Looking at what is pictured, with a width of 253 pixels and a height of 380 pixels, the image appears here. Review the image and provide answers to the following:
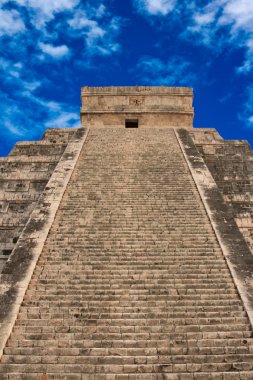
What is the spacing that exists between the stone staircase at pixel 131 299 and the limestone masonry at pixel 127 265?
2 cm

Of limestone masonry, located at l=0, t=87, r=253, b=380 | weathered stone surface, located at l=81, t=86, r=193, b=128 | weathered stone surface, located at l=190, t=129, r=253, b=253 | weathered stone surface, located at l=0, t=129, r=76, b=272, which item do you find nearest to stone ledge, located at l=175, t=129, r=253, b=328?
limestone masonry, located at l=0, t=87, r=253, b=380

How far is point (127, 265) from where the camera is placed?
23.6ft

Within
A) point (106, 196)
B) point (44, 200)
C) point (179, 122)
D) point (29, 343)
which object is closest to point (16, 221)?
point (44, 200)

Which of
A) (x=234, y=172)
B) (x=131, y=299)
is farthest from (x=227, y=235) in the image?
(x=234, y=172)

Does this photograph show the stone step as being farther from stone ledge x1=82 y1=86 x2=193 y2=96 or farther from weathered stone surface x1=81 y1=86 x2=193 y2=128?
stone ledge x1=82 y1=86 x2=193 y2=96

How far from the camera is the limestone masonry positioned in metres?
5.34

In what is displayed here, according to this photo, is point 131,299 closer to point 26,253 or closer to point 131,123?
point 26,253

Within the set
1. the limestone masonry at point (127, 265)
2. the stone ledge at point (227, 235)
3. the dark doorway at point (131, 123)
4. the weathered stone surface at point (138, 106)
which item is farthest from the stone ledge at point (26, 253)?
the dark doorway at point (131, 123)

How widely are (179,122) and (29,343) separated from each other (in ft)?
49.4

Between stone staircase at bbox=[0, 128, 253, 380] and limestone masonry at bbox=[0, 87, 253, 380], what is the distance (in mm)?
20

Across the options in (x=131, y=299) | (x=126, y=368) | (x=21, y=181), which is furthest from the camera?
(x=21, y=181)

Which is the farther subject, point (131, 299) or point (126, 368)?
point (131, 299)

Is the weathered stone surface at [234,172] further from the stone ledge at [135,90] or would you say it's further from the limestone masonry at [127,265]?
the stone ledge at [135,90]

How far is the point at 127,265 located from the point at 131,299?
0.94m
